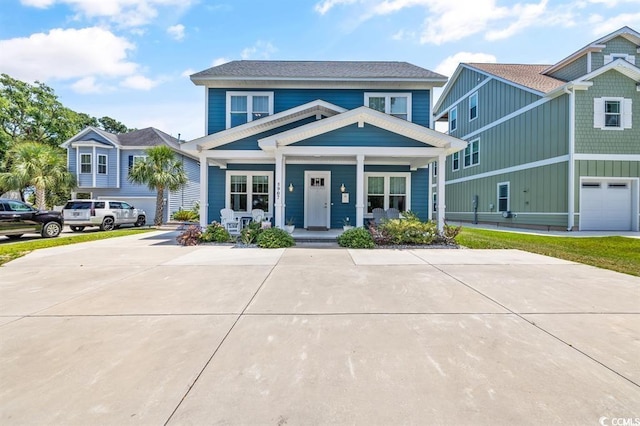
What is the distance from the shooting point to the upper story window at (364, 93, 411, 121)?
1314 centimetres

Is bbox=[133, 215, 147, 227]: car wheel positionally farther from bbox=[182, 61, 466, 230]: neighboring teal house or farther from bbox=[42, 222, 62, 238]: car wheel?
bbox=[182, 61, 466, 230]: neighboring teal house

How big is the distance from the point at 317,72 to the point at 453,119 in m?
14.5

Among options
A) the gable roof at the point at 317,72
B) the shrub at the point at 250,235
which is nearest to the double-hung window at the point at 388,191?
the gable roof at the point at 317,72

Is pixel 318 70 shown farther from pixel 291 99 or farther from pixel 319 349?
pixel 319 349

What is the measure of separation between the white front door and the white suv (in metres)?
10.9

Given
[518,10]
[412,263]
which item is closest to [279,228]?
[412,263]

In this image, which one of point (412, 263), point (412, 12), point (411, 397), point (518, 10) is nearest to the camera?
point (411, 397)

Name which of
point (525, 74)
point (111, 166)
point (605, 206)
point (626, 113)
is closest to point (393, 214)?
point (605, 206)

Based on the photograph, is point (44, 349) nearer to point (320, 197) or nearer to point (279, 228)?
point (279, 228)

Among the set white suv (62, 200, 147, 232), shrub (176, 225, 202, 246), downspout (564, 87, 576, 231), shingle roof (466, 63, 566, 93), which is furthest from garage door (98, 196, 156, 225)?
downspout (564, 87, 576, 231)

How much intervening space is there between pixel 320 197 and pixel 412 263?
6770mm

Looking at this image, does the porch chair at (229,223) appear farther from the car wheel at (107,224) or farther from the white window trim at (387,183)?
the car wheel at (107,224)

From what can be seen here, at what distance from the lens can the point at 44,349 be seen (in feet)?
9.25

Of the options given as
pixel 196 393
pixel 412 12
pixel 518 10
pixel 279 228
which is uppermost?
pixel 412 12
